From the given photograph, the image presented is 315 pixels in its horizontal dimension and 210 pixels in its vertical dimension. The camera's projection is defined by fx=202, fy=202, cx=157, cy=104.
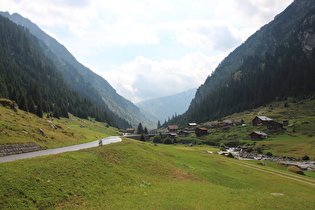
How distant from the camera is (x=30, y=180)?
697 inches

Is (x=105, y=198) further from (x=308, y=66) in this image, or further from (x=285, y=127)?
(x=308, y=66)

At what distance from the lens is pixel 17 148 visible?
38.4 meters

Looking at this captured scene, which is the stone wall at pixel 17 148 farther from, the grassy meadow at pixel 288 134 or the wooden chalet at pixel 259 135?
the wooden chalet at pixel 259 135

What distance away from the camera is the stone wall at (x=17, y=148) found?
35312mm

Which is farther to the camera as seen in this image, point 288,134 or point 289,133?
point 289,133

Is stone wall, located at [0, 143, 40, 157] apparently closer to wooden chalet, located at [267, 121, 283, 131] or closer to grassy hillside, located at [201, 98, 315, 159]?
grassy hillside, located at [201, 98, 315, 159]

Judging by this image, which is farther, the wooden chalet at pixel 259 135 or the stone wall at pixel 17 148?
the wooden chalet at pixel 259 135

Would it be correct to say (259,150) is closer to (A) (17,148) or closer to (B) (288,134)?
(B) (288,134)

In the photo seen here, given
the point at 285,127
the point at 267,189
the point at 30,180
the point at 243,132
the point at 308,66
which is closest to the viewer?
the point at 30,180

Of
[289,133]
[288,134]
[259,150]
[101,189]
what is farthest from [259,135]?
[101,189]

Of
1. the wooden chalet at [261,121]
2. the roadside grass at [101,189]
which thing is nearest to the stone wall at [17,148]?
the roadside grass at [101,189]

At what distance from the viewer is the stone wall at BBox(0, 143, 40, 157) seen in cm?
3531

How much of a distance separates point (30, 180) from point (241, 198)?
21.7 metres

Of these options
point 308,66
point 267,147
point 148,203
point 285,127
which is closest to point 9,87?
point 148,203
